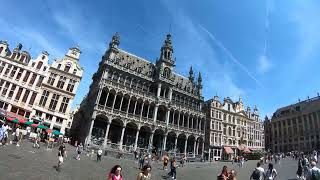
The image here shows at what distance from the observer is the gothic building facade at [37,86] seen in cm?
4594

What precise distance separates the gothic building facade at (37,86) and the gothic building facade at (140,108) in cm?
474

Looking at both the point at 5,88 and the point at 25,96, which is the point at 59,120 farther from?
the point at 5,88

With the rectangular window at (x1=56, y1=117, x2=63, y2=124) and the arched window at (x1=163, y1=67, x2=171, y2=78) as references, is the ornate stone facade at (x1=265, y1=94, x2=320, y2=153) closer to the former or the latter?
the arched window at (x1=163, y1=67, x2=171, y2=78)

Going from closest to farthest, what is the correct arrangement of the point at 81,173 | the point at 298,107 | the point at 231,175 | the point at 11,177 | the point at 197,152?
1. the point at 231,175
2. the point at 11,177
3. the point at 81,173
4. the point at 197,152
5. the point at 298,107

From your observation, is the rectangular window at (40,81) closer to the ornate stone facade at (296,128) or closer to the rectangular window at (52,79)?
the rectangular window at (52,79)

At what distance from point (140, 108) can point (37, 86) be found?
19724mm

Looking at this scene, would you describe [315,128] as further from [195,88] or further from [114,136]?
[114,136]

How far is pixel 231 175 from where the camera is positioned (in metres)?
11.8

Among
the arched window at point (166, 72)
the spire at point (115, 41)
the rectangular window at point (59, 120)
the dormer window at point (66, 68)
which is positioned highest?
the spire at point (115, 41)

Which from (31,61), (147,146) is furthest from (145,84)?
(31,61)

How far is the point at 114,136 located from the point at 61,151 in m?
28.1

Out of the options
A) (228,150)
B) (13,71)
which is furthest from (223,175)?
(228,150)

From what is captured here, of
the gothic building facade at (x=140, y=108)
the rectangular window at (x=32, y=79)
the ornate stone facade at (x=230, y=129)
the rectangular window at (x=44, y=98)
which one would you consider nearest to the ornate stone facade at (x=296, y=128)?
the ornate stone facade at (x=230, y=129)

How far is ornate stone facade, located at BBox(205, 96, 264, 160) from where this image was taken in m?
66.8
